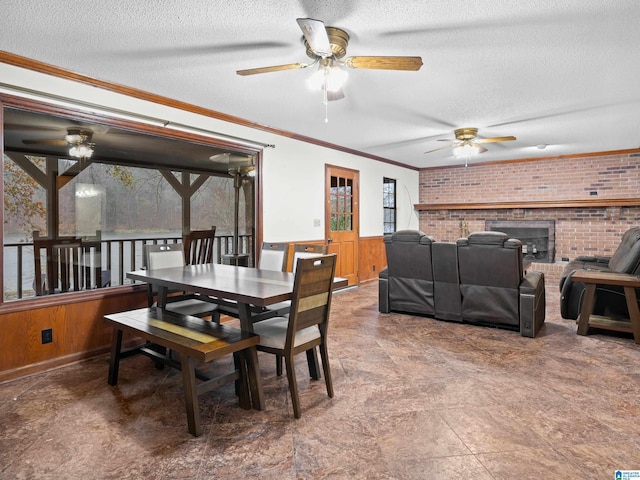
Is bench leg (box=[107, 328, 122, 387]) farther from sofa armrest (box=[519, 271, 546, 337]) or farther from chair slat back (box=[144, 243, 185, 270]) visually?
sofa armrest (box=[519, 271, 546, 337])

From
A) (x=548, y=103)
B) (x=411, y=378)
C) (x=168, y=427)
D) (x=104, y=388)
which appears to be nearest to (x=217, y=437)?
(x=168, y=427)

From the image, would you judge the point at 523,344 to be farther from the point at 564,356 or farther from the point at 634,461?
the point at 634,461

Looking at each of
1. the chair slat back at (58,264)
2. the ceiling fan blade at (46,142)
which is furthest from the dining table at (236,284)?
the ceiling fan blade at (46,142)

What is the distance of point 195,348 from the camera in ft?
6.87

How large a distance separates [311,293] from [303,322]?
18 cm

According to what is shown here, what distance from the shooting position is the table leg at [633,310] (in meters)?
3.54

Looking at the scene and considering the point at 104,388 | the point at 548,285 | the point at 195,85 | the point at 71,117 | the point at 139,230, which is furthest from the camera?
the point at 548,285

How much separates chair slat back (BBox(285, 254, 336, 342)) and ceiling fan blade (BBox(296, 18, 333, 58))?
1.23m

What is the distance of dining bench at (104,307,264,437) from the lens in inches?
82.0

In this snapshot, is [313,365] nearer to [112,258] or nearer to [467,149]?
[112,258]

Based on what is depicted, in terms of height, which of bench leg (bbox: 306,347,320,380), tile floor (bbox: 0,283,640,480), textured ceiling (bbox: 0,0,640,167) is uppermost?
textured ceiling (bbox: 0,0,640,167)

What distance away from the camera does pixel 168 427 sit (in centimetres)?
215

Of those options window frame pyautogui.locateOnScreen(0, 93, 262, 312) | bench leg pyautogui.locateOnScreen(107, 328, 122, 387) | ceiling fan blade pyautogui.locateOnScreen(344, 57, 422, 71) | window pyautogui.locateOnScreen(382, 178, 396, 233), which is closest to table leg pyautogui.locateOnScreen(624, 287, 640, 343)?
ceiling fan blade pyautogui.locateOnScreen(344, 57, 422, 71)

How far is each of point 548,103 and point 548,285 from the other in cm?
395
